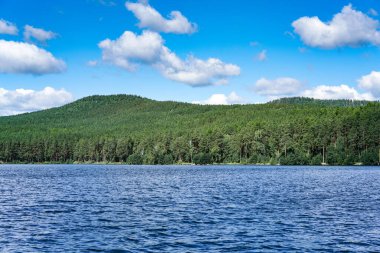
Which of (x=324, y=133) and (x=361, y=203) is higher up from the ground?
(x=324, y=133)

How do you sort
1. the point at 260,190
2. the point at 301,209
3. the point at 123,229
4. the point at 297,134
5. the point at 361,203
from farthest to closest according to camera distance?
1. the point at 297,134
2. the point at 260,190
3. the point at 361,203
4. the point at 301,209
5. the point at 123,229

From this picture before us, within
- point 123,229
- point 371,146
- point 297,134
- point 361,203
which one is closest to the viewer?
point 123,229

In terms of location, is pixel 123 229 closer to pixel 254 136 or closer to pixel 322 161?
pixel 322 161

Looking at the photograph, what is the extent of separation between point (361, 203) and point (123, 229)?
26071 mm

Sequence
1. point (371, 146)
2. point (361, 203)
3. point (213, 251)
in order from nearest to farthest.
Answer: point (213, 251), point (361, 203), point (371, 146)

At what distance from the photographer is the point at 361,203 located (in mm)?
50750

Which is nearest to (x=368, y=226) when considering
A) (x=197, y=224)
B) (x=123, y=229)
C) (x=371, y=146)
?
(x=197, y=224)

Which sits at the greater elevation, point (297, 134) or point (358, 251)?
point (297, 134)

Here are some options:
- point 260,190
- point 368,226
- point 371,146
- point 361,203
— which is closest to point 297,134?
point 371,146

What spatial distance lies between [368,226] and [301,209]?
9.82 m

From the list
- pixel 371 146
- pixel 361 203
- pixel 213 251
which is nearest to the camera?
pixel 213 251

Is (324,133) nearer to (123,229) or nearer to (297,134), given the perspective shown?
(297,134)

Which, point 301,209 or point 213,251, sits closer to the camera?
point 213,251

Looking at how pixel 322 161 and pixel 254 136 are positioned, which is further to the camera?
pixel 254 136
